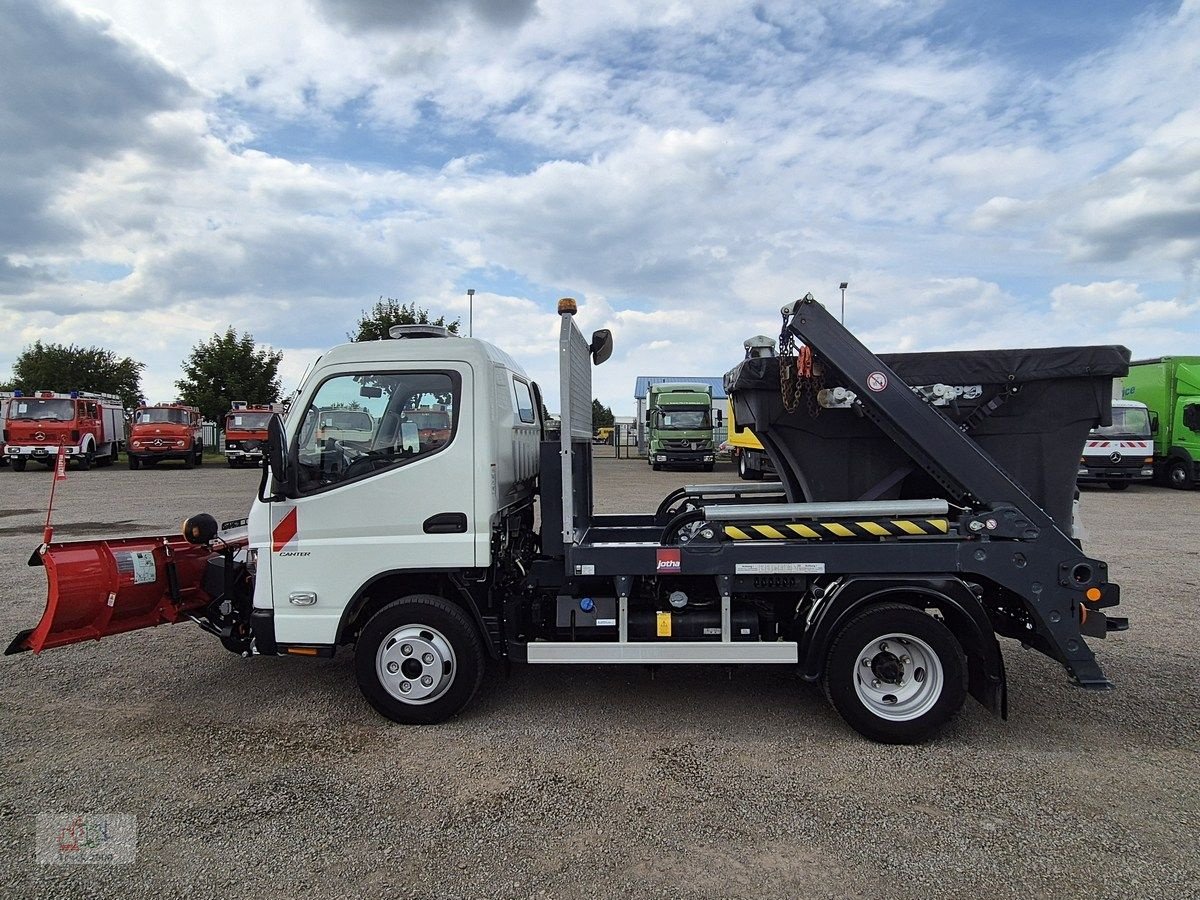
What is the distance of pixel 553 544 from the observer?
14.5ft

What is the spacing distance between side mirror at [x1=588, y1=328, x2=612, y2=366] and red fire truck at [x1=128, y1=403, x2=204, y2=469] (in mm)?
27302

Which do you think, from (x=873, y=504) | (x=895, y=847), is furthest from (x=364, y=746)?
(x=873, y=504)

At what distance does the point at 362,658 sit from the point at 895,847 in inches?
117

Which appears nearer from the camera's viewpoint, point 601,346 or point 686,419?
point 601,346

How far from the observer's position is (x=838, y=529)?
4.25 meters

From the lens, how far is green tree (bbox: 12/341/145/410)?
175 ft

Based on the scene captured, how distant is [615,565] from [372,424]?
166 cm

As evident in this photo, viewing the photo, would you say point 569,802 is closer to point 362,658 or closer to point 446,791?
point 446,791

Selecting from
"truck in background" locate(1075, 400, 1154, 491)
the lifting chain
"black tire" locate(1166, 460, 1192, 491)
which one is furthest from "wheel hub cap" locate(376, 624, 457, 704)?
"black tire" locate(1166, 460, 1192, 491)

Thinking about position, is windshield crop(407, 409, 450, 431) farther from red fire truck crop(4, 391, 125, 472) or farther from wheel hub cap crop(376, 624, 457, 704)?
red fire truck crop(4, 391, 125, 472)

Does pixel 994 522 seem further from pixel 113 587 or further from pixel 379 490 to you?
pixel 113 587

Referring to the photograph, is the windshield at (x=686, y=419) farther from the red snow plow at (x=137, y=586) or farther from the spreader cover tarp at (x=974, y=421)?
the red snow plow at (x=137, y=586)

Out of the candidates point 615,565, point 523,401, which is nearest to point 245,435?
point 523,401

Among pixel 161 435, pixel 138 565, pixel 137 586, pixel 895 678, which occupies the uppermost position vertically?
pixel 161 435
